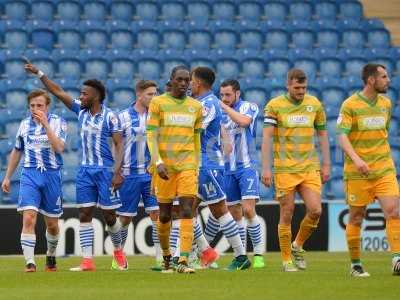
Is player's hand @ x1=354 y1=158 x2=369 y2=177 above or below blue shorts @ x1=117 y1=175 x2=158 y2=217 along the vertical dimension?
above

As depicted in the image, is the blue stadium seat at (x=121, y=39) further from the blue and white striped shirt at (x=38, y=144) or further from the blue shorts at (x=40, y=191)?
the blue shorts at (x=40, y=191)

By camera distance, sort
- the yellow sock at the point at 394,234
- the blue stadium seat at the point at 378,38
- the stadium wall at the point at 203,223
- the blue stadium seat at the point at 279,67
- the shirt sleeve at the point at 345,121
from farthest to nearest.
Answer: the blue stadium seat at the point at 378,38
the blue stadium seat at the point at 279,67
the stadium wall at the point at 203,223
the shirt sleeve at the point at 345,121
the yellow sock at the point at 394,234

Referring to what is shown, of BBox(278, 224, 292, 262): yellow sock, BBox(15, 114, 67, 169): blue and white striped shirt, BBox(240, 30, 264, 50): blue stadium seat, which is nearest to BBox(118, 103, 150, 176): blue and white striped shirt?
BBox(15, 114, 67, 169): blue and white striped shirt

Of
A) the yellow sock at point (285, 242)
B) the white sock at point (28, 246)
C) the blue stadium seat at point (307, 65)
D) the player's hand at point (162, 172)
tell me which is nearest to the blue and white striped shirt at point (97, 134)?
the white sock at point (28, 246)

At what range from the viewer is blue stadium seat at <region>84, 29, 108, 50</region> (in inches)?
987

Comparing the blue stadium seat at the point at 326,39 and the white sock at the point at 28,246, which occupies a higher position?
the blue stadium seat at the point at 326,39

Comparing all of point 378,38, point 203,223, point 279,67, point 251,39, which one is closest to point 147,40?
point 251,39

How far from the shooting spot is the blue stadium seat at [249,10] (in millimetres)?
26719

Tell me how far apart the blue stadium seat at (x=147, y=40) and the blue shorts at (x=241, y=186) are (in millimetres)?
10394

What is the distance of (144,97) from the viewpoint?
48.4ft

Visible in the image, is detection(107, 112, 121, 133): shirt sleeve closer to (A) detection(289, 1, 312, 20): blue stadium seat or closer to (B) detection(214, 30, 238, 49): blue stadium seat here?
(B) detection(214, 30, 238, 49): blue stadium seat

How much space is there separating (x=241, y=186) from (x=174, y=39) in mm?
10648

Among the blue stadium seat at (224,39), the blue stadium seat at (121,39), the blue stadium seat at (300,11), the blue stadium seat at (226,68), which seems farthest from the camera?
the blue stadium seat at (300,11)

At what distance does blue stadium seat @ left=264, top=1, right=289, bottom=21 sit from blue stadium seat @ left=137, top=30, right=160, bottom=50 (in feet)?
9.76
